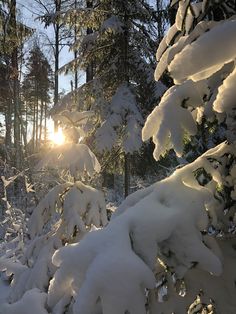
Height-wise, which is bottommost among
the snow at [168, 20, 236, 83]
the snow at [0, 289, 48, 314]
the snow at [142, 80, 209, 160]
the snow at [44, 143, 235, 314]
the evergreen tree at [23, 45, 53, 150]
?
the snow at [0, 289, 48, 314]

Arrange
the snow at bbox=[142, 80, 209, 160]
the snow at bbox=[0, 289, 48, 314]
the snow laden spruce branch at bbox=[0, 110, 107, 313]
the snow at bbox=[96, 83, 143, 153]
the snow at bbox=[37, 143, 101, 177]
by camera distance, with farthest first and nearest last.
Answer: the snow at bbox=[96, 83, 143, 153] → the snow at bbox=[37, 143, 101, 177] → the snow laden spruce branch at bbox=[0, 110, 107, 313] → the snow at bbox=[0, 289, 48, 314] → the snow at bbox=[142, 80, 209, 160]

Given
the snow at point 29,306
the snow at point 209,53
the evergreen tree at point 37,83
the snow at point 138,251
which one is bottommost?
the snow at point 29,306

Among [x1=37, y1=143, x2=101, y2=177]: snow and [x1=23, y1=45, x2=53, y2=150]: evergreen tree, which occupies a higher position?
[x1=23, y1=45, x2=53, y2=150]: evergreen tree

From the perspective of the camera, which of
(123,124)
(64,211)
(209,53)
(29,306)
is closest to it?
(209,53)

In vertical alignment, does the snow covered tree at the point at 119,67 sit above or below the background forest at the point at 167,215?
above

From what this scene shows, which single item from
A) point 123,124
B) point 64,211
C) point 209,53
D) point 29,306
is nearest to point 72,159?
point 64,211

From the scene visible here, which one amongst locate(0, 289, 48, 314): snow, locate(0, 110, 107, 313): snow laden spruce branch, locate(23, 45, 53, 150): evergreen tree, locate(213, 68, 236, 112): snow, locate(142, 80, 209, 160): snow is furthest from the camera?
locate(23, 45, 53, 150): evergreen tree

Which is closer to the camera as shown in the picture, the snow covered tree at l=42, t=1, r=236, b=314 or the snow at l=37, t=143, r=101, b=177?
the snow covered tree at l=42, t=1, r=236, b=314

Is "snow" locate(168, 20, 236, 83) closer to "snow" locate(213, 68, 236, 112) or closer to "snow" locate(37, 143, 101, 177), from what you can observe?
"snow" locate(213, 68, 236, 112)

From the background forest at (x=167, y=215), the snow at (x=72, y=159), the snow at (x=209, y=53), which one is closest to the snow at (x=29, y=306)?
the background forest at (x=167, y=215)

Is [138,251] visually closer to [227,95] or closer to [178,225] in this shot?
[178,225]

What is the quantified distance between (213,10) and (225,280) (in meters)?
1.31

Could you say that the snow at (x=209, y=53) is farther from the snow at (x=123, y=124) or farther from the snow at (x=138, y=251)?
the snow at (x=123, y=124)

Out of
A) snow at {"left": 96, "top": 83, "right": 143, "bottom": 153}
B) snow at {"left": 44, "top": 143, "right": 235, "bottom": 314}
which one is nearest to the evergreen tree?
snow at {"left": 96, "top": 83, "right": 143, "bottom": 153}
